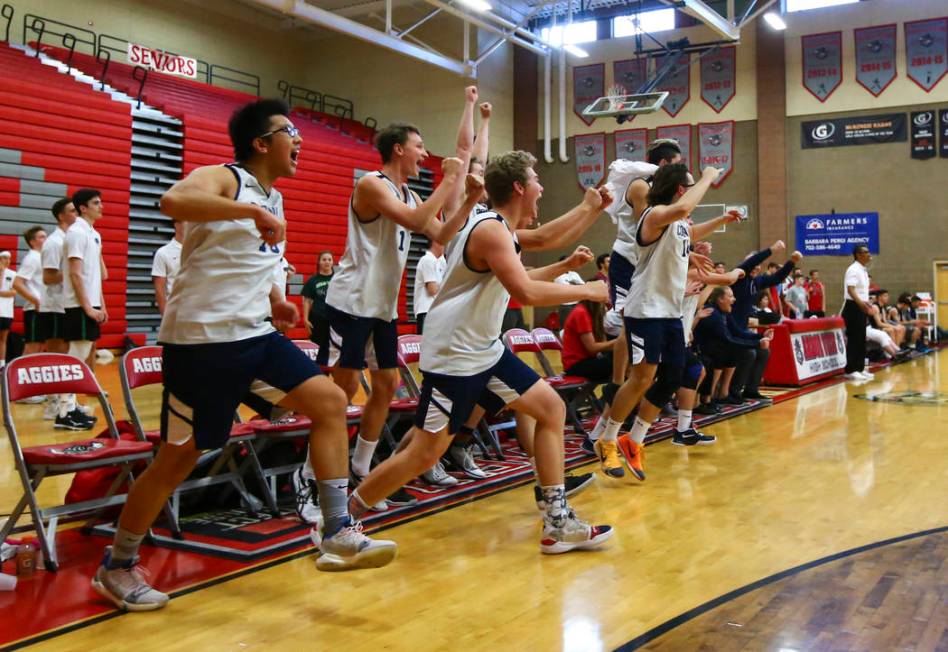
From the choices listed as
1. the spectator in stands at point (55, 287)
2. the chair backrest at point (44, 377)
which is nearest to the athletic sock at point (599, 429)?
the chair backrest at point (44, 377)

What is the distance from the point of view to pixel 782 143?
783 inches

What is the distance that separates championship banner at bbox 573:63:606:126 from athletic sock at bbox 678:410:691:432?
16127 mm

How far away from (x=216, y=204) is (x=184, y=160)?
43.2ft

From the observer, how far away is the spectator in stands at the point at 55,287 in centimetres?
703

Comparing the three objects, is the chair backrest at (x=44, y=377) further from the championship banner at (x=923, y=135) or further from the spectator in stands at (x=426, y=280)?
the championship banner at (x=923, y=135)

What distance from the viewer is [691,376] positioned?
21.6 feet

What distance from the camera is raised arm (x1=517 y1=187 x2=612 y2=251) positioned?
12.7 ft

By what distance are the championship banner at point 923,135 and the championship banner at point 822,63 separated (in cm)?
185

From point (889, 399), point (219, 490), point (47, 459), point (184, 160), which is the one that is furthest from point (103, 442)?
point (184, 160)

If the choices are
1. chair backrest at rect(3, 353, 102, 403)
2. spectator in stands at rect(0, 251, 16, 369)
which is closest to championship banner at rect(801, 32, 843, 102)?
spectator in stands at rect(0, 251, 16, 369)

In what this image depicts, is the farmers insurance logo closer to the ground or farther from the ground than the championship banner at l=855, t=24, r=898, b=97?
closer to the ground

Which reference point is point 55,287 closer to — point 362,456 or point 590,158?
point 362,456

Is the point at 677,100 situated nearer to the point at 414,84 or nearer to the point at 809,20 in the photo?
the point at 809,20

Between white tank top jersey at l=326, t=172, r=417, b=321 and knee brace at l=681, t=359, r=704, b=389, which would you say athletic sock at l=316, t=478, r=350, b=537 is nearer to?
white tank top jersey at l=326, t=172, r=417, b=321
